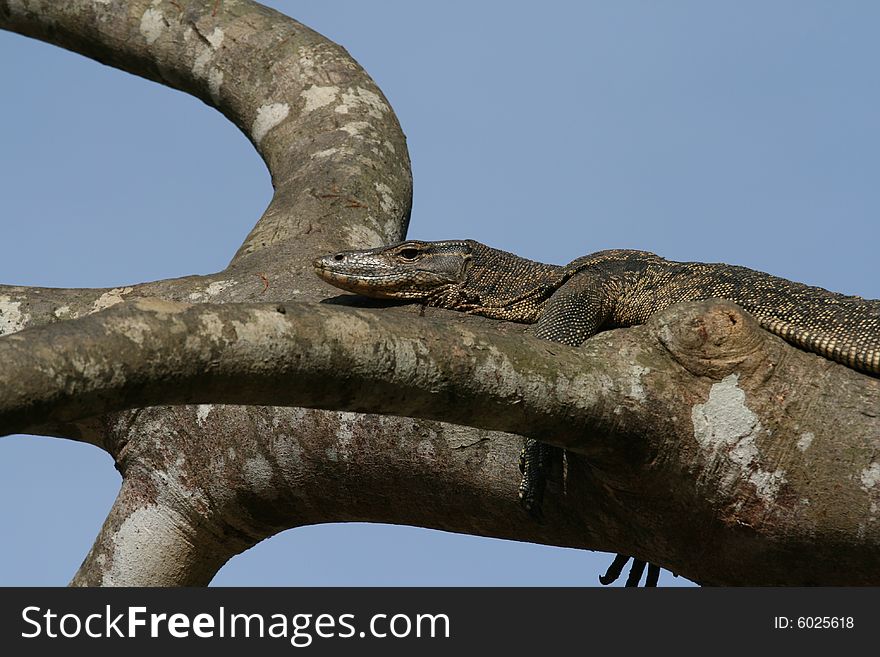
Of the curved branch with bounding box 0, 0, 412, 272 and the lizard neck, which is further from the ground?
the curved branch with bounding box 0, 0, 412, 272

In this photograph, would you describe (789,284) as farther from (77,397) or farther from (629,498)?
(77,397)

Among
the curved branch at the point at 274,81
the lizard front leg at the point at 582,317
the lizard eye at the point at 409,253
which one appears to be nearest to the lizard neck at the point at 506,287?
the lizard front leg at the point at 582,317

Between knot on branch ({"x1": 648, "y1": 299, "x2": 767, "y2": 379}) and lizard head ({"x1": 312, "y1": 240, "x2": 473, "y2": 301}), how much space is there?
2.03 meters

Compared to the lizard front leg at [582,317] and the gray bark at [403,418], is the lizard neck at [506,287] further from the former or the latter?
the gray bark at [403,418]

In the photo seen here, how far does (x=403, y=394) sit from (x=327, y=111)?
4267 millimetres

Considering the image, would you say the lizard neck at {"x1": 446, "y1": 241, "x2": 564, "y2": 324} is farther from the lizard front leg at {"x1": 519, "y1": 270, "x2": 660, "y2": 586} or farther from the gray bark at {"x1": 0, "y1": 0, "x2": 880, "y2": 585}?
the gray bark at {"x1": 0, "y1": 0, "x2": 880, "y2": 585}

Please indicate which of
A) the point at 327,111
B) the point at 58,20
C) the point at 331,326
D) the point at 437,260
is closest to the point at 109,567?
the point at 437,260

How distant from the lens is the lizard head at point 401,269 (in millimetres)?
6293

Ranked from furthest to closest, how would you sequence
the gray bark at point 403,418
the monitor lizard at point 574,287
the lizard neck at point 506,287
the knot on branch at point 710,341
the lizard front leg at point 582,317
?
the lizard neck at point 506,287
the lizard front leg at point 582,317
the monitor lizard at point 574,287
the knot on branch at point 710,341
the gray bark at point 403,418

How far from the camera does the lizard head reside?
629 centimetres

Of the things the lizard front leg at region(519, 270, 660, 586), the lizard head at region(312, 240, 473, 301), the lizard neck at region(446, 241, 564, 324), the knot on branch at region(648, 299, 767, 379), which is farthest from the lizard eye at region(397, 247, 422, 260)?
the knot on branch at region(648, 299, 767, 379)

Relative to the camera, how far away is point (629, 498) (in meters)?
4.89

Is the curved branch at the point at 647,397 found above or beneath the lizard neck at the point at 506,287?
beneath

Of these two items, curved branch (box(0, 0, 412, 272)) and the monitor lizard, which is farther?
curved branch (box(0, 0, 412, 272))
